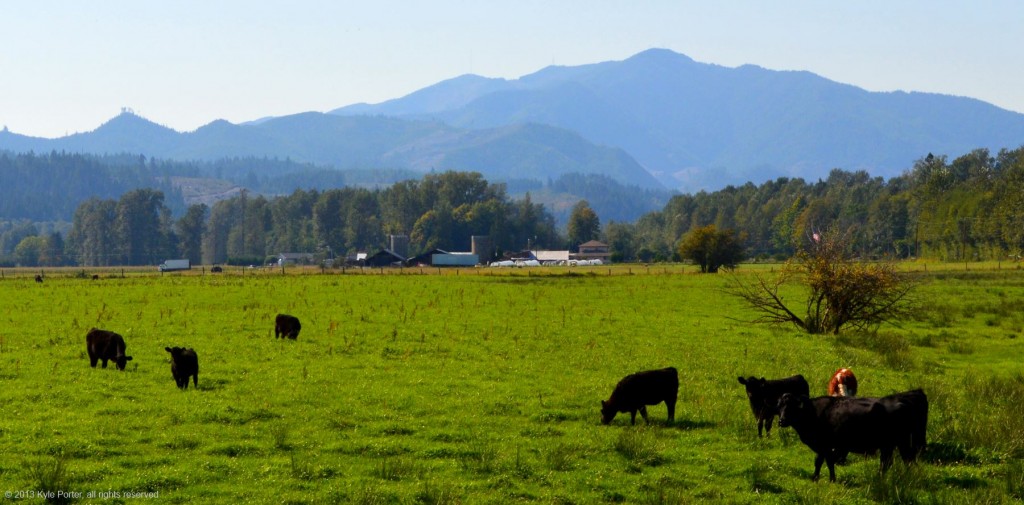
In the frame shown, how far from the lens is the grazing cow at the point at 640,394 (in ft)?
62.5

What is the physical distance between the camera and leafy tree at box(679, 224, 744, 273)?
4149 inches

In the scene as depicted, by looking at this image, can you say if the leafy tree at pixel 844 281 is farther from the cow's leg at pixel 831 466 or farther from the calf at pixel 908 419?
the cow's leg at pixel 831 466

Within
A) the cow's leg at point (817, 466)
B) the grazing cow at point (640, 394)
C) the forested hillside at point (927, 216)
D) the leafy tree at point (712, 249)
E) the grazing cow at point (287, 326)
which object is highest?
the forested hillside at point (927, 216)

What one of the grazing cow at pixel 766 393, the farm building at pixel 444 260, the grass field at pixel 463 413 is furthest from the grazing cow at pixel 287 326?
the farm building at pixel 444 260

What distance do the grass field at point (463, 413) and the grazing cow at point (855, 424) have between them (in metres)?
0.43

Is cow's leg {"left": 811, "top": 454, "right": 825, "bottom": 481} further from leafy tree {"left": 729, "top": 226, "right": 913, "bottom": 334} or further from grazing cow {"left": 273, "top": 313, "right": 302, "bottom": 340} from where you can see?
grazing cow {"left": 273, "top": 313, "right": 302, "bottom": 340}

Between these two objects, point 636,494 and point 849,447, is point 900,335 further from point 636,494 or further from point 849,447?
point 636,494

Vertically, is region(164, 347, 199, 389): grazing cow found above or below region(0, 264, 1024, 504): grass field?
above

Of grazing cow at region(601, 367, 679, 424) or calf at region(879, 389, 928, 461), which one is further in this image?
grazing cow at region(601, 367, 679, 424)

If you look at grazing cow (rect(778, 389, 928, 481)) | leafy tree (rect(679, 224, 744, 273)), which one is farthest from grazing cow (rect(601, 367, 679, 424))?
leafy tree (rect(679, 224, 744, 273))

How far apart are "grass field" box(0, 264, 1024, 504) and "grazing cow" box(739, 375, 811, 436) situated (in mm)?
332

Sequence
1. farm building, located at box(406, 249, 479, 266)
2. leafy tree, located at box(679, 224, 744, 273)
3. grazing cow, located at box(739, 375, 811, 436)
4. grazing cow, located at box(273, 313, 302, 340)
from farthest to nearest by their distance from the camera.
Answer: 1. farm building, located at box(406, 249, 479, 266)
2. leafy tree, located at box(679, 224, 744, 273)
3. grazing cow, located at box(273, 313, 302, 340)
4. grazing cow, located at box(739, 375, 811, 436)

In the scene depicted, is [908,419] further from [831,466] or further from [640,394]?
[640,394]

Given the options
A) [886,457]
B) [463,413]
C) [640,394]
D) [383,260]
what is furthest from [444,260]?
[886,457]
